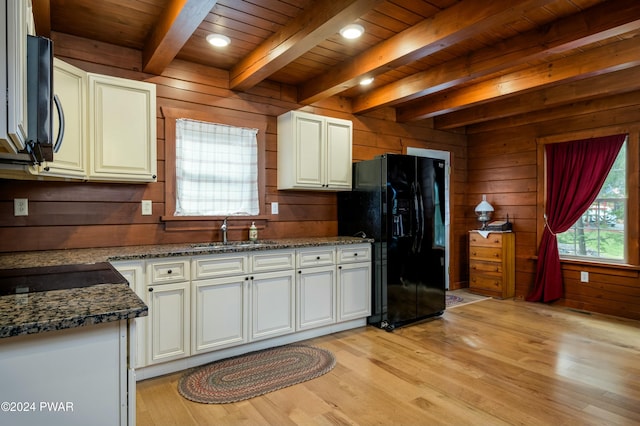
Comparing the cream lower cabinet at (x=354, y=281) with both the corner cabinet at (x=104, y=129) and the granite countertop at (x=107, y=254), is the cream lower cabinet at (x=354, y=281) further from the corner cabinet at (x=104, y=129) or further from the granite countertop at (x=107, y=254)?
the corner cabinet at (x=104, y=129)

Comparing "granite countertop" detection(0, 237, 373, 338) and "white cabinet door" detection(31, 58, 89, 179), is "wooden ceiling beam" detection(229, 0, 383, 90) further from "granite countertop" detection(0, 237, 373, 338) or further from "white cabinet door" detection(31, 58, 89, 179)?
"granite countertop" detection(0, 237, 373, 338)

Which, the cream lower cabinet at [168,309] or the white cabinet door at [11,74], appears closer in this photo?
the white cabinet door at [11,74]

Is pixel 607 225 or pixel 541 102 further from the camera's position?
pixel 607 225

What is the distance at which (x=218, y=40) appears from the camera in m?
2.82

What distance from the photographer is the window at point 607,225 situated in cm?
411

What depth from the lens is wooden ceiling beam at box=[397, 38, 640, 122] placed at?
290 cm

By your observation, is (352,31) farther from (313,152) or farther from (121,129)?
(121,129)

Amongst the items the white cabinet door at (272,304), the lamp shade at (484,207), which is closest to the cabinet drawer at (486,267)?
the lamp shade at (484,207)

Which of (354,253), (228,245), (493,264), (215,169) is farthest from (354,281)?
(493,264)

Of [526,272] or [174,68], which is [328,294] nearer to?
[174,68]

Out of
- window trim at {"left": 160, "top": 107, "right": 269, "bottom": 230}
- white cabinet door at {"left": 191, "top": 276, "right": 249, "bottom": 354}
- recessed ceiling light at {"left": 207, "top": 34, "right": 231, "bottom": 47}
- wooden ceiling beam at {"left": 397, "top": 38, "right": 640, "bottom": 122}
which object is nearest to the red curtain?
wooden ceiling beam at {"left": 397, "top": 38, "right": 640, "bottom": 122}

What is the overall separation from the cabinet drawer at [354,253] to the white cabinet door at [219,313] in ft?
3.21

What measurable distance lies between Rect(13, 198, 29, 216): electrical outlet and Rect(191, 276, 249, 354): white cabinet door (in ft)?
4.00

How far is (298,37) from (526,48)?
5.49 feet
